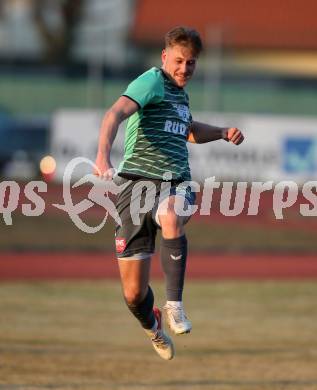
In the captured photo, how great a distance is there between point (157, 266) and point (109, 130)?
11.1m

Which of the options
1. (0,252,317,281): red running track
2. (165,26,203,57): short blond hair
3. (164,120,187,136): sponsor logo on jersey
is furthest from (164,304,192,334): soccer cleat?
(0,252,317,281): red running track

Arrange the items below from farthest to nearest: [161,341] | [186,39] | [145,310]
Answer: [161,341] → [145,310] → [186,39]

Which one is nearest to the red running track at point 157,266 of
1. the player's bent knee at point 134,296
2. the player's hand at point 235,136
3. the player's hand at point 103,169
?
the player's bent knee at point 134,296

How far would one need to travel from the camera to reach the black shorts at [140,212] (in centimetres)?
686

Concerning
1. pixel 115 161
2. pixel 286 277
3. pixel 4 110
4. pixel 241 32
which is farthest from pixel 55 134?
pixel 241 32

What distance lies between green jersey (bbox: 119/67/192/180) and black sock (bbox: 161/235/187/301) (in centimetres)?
43

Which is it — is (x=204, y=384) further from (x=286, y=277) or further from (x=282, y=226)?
(x=282, y=226)

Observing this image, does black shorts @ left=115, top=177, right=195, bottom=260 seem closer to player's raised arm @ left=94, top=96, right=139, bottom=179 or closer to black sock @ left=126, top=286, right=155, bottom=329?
black sock @ left=126, top=286, right=155, bottom=329

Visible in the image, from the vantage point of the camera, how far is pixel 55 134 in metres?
29.0

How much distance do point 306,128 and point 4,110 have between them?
11024 mm

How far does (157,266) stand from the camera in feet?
56.0
